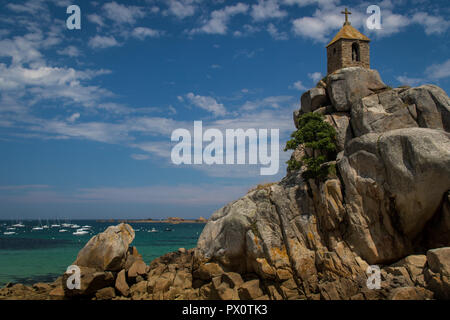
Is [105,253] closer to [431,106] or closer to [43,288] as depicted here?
[43,288]

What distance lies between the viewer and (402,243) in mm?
21812

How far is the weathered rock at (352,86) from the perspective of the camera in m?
28.6

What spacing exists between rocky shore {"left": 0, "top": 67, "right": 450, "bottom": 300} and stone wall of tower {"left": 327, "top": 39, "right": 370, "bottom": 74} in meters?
2.58

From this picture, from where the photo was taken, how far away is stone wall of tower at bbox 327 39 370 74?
3164cm

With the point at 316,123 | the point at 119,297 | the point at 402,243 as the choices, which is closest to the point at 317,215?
the point at 402,243

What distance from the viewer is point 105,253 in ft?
88.6

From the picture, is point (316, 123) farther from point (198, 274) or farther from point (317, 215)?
point (198, 274)

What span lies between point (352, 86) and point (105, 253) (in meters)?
25.9

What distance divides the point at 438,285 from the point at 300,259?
8.56 metres

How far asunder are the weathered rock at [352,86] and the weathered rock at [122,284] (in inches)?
933

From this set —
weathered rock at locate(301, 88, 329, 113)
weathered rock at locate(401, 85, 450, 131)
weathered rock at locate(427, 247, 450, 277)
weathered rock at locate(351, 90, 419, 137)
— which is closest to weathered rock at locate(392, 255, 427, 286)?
weathered rock at locate(427, 247, 450, 277)

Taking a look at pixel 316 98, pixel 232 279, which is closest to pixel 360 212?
pixel 232 279

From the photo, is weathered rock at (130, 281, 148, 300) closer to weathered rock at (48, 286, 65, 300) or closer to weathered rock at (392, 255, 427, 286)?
weathered rock at (48, 286, 65, 300)

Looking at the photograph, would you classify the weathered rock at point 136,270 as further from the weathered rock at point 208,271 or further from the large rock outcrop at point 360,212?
the large rock outcrop at point 360,212
